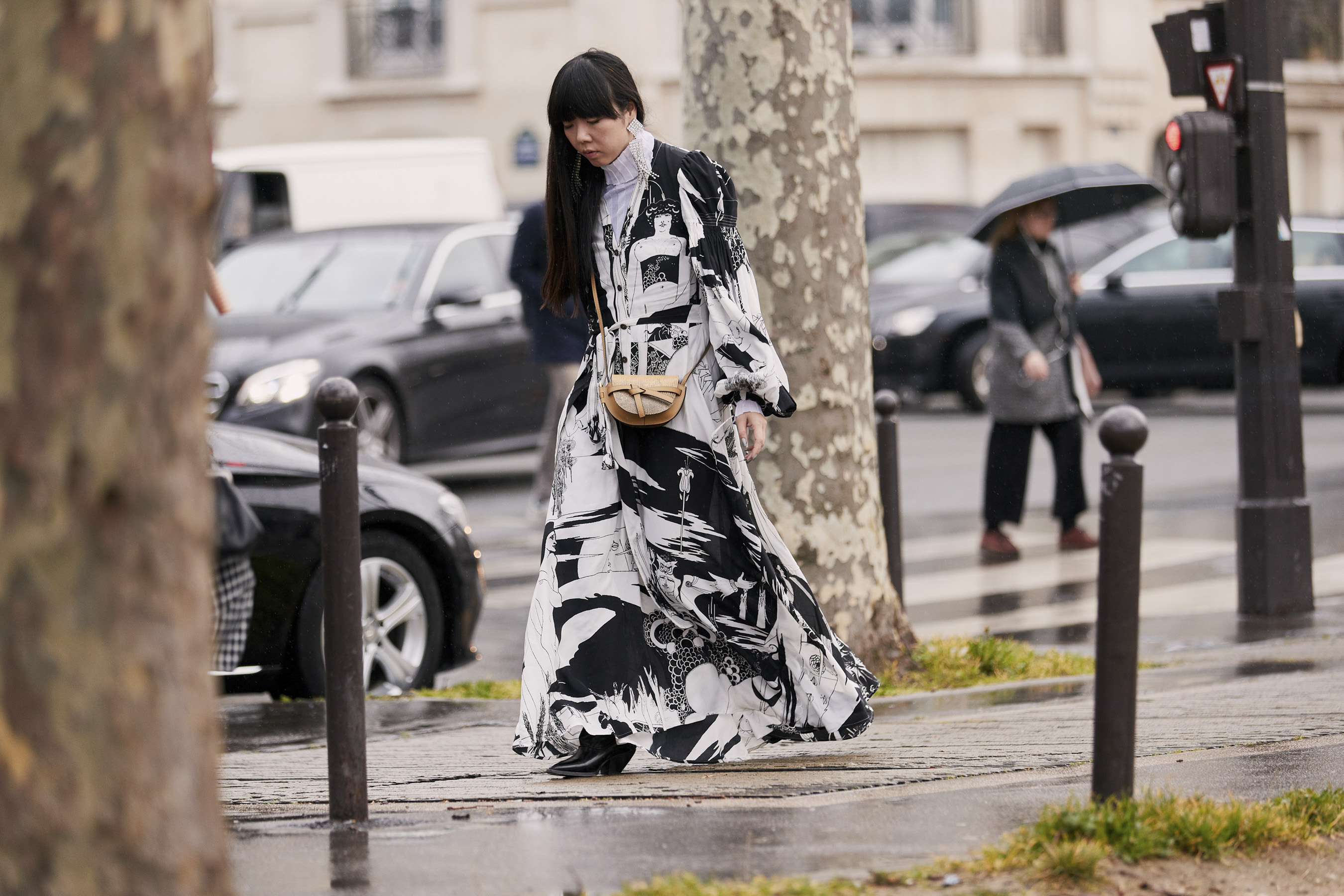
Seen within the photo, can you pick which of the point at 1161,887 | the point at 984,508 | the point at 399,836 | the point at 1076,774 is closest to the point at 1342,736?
the point at 1076,774

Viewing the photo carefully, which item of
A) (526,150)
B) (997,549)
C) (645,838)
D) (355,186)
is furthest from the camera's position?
(526,150)

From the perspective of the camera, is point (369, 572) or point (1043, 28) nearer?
point (369, 572)

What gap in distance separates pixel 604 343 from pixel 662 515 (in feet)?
1.46

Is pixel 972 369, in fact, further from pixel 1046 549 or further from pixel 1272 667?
pixel 1272 667

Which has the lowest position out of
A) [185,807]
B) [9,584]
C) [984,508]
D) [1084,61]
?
[984,508]

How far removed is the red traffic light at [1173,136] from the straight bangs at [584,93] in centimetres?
362

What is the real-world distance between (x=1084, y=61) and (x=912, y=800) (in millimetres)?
29291

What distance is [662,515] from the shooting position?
4.71 meters

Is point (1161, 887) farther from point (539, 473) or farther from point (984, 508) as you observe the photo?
point (539, 473)

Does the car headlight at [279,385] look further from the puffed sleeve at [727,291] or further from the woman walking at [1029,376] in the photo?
the puffed sleeve at [727,291]

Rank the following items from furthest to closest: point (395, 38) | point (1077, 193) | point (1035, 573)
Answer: point (395, 38) → point (1077, 193) → point (1035, 573)

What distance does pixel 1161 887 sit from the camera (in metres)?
3.51

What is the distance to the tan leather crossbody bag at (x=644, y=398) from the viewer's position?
15.3 ft

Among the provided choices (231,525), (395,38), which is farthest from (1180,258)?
(395,38)
